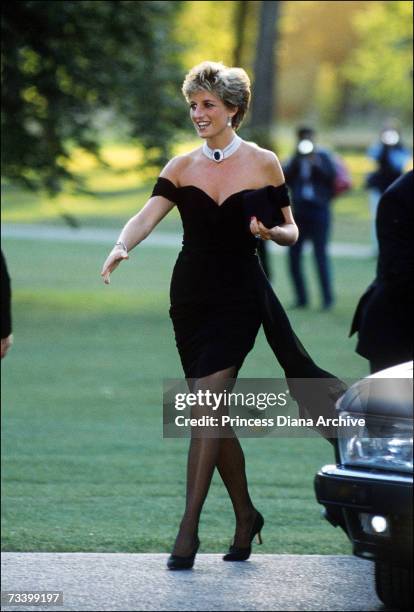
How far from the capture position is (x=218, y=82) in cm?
620

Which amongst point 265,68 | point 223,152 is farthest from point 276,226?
point 265,68

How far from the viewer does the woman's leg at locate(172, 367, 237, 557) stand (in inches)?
241

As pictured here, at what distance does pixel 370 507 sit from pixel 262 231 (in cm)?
151

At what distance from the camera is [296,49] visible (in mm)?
113812

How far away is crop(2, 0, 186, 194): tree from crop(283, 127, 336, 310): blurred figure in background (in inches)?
74.5

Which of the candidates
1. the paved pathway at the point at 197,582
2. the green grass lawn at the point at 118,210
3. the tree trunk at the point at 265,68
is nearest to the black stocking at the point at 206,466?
the paved pathway at the point at 197,582

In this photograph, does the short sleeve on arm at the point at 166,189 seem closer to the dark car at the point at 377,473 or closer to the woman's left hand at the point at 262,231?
the woman's left hand at the point at 262,231

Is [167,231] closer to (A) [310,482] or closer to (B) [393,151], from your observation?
(B) [393,151]

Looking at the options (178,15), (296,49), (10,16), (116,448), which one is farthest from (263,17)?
(296,49)

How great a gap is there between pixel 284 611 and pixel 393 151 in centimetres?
1761

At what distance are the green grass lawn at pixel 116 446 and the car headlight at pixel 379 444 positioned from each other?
6.89ft

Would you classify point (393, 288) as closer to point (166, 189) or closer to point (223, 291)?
point (223, 291)

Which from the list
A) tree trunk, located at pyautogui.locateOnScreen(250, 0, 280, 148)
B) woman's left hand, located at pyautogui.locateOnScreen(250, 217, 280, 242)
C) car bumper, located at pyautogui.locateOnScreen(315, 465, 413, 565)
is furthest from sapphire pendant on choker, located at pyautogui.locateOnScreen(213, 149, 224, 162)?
tree trunk, located at pyautogui.locateOnScreen(250, 0, 280, 148)

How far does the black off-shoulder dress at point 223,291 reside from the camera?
20.3ft
